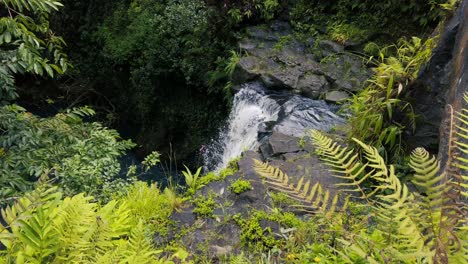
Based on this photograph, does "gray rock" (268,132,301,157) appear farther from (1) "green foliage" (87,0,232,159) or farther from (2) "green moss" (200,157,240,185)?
(1) "green foliage" (87,0,232,159)

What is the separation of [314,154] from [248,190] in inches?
40.9

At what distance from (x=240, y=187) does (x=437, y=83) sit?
2.12 metres

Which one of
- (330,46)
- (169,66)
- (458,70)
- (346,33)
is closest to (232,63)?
(330,46)

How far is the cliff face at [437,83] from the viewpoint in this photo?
3.61m

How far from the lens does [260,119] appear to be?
6.62 metres

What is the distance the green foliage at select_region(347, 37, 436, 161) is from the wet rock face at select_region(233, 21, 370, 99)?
1927 mm

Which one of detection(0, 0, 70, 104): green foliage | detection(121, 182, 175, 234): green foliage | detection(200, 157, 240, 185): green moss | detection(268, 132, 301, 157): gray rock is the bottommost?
detection(121, 182, 175, 234): green foliage

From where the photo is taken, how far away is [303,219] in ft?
12.0

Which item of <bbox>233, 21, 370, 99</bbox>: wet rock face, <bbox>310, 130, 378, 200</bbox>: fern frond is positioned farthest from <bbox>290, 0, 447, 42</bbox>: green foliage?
<bbox>310, 130, 378, 200</bbox>: fern frond

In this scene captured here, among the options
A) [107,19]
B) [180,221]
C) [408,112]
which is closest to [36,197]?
[180,221]

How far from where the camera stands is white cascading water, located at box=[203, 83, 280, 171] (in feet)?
21.4

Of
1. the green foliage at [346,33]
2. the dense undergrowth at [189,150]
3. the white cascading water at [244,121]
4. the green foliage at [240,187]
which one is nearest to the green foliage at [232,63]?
the dense undergrowth at [189,150]

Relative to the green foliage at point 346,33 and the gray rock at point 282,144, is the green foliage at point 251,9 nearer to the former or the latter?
the green foliage at point 346,33

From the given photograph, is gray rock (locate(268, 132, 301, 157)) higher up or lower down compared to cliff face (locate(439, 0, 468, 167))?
lower down
